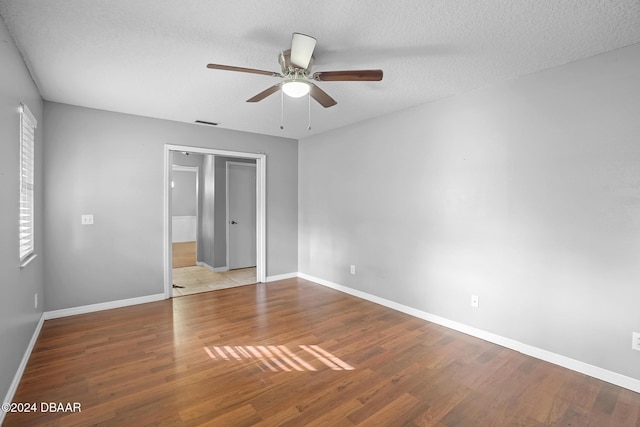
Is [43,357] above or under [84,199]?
under

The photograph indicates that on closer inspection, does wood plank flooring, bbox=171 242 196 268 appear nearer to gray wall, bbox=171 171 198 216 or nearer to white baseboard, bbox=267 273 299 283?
gray wall, bbox=171 171 198 216

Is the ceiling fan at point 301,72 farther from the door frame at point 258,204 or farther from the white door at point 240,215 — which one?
the white door at point 240,215

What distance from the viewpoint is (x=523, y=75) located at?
2695mm

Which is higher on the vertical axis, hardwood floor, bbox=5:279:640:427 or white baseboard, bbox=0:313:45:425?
white baseboard, bbox=0:313:45:425

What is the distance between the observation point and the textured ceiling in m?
1.79

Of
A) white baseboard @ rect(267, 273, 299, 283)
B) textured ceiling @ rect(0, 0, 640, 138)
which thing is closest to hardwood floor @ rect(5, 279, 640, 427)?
white baseboard @ rect(267, 273, 299, 283)

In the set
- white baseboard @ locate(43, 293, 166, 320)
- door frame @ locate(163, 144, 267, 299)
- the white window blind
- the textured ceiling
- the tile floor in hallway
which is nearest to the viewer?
the textured ceiling

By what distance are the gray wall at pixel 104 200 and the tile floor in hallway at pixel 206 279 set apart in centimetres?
70

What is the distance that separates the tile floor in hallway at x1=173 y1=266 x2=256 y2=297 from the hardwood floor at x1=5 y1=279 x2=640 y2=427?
122 cm

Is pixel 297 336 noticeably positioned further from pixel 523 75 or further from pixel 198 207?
pixel 198 207

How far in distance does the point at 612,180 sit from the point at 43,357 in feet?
15.7

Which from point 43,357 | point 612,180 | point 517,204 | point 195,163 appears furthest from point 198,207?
point 612,180

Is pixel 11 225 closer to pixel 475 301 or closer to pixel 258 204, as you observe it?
pixel 258 204

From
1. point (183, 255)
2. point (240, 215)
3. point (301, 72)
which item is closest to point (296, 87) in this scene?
point (301, 72)
